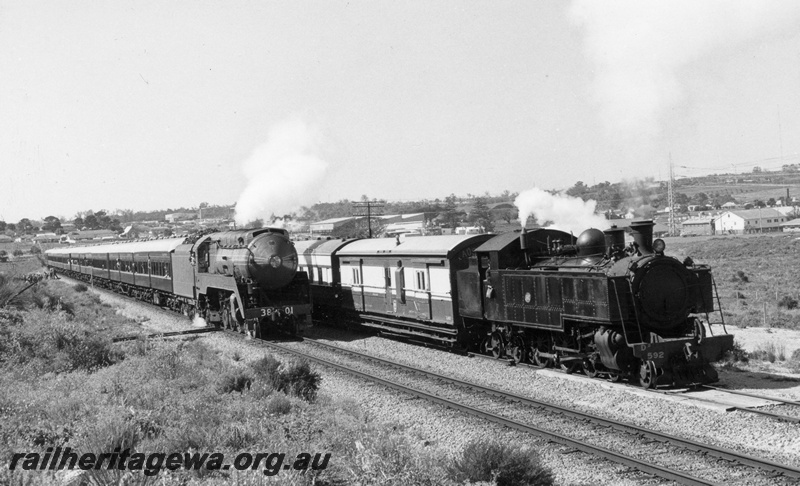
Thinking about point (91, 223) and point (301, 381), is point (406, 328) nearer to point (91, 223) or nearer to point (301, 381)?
point (301, 381)

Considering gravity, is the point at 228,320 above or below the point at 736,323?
above

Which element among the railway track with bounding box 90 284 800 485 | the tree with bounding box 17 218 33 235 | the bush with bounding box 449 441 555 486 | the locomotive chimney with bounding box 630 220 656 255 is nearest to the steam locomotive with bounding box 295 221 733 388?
the locomotive chimney with bounding box 630 220 656 255

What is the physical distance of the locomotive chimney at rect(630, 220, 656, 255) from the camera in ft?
42.5

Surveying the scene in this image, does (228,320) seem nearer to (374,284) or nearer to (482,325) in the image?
(374,284)

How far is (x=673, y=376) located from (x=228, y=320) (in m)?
15.2

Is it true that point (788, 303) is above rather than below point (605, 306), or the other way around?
below

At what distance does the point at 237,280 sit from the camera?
2097 cm

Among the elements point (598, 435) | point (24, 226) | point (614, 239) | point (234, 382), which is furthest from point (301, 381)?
point (24, 226)

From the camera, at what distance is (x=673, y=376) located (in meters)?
12.3

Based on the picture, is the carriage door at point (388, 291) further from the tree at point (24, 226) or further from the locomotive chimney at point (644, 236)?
the tree at point (24, 226)

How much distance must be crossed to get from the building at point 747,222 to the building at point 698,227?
122cm

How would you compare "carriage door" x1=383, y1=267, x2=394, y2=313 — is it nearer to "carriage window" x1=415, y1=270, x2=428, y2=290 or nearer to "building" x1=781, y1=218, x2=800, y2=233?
"carriage window" x1=415, y1=270, x2=428, y2=290

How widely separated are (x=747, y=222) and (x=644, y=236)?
99116mm

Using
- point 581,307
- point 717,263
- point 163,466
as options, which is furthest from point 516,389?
point 717,263
